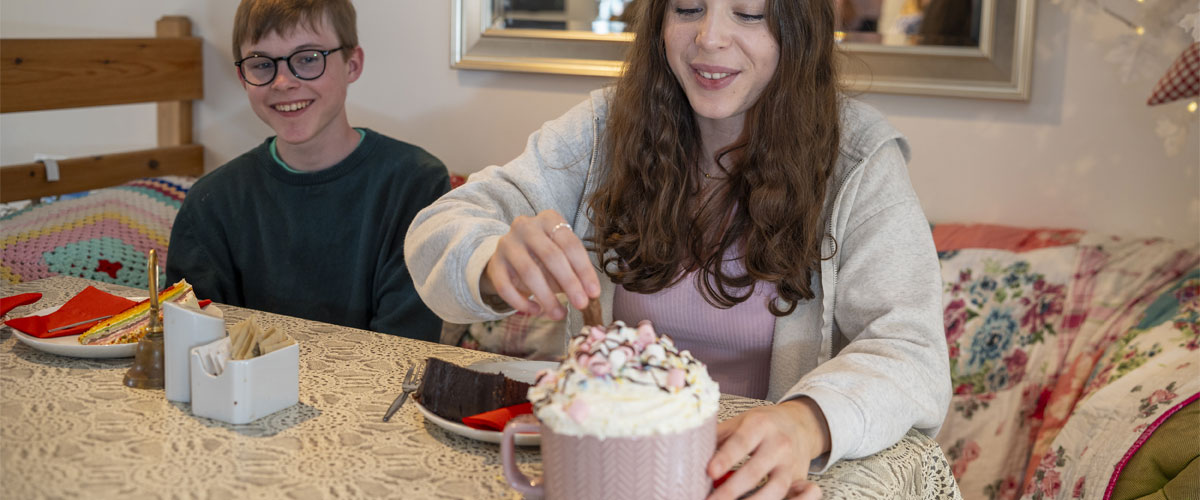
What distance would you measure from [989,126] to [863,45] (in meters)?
0.31

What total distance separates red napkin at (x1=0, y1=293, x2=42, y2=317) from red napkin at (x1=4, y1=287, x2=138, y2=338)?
0.09 m

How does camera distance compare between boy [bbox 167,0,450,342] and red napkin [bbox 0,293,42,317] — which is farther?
boy [bbox 167,0,450,342]

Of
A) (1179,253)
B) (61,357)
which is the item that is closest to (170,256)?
(61,357)

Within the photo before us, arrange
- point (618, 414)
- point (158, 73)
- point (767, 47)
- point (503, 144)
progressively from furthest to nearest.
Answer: point (158, 73), point (503, 144), point (767, 47), point (618, 414)

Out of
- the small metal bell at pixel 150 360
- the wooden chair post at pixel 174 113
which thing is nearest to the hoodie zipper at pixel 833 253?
the small metal bell at pixel 150 360

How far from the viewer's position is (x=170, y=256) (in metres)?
1.84

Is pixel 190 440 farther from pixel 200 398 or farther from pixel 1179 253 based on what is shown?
pixel 1179 253

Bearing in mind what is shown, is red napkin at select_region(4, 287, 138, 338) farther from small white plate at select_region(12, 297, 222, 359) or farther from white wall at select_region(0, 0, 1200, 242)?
white wall at select_region(0, 0, 1200, 242)

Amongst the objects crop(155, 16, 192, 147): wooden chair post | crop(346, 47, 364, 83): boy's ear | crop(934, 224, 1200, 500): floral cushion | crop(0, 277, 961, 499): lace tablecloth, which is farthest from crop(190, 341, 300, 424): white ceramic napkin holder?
crop(155, 16, 192, 147): wooden chair post

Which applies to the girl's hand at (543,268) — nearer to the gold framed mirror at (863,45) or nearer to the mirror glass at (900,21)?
the gold framed mirror at (863,45)

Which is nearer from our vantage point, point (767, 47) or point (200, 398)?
point (200, 398)

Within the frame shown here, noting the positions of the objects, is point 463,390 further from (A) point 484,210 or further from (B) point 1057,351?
(B) point 1057,351

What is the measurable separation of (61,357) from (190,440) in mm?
315

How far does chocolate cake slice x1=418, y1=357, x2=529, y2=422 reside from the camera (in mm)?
952
